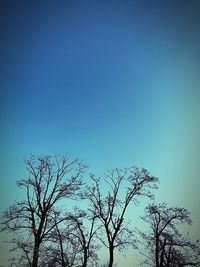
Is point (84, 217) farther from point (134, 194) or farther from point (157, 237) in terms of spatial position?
point (157, 237)

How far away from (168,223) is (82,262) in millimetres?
9102

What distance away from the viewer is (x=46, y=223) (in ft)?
63.9

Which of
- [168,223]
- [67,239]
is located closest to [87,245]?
[67,239]

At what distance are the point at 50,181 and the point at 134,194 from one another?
7.31m

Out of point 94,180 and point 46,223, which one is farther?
point 94,180

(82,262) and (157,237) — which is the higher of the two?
(157,237)

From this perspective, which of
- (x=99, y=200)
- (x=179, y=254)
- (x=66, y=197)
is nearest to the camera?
(x=66, y=197)

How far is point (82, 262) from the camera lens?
24031 mm

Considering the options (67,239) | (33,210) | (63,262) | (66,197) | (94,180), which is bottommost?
(63,262)

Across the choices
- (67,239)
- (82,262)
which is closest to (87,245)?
Result: (82,262)

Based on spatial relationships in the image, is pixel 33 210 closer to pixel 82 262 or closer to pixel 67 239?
pixel 67 239

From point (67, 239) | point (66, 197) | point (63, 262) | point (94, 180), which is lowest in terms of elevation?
point (63, 262)

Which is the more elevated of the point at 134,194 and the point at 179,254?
the point at 134,194

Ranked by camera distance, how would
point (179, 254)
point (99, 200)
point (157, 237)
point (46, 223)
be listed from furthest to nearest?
point (179, 254), point (157, 237), point (99, 200), point (46, 223)
